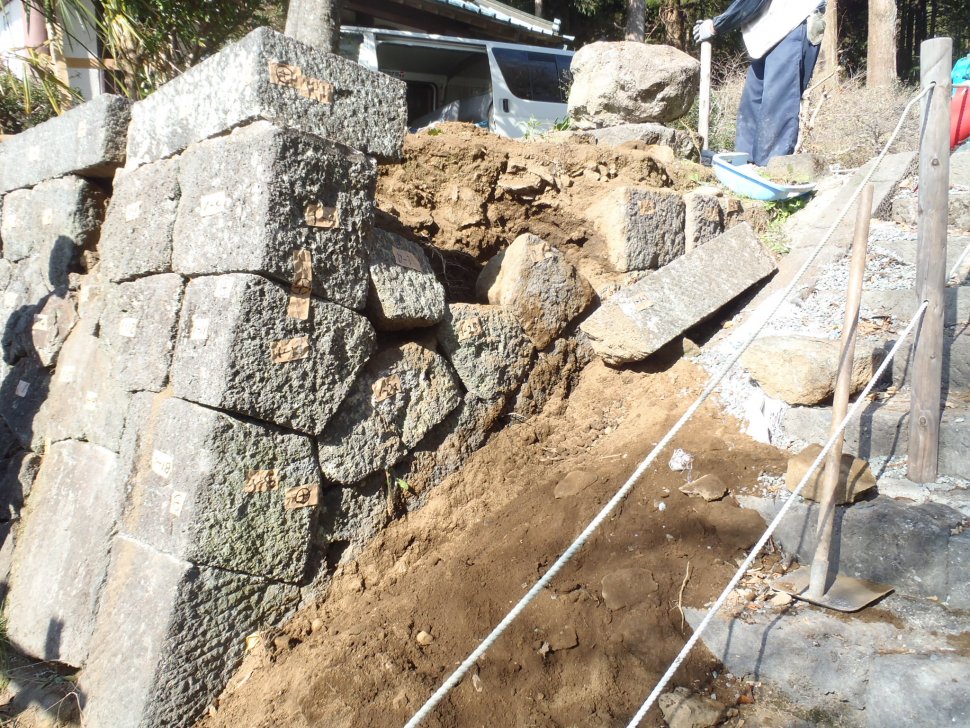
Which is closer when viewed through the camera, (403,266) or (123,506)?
(123,506)

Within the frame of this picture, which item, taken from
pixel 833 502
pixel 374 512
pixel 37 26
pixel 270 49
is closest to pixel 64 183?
pixel 270 49

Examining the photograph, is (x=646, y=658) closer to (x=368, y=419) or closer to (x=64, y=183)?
(x=368, y=419)

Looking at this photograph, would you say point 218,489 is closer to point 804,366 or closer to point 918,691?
point 918,691

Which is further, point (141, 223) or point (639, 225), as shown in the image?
point (639, 225)

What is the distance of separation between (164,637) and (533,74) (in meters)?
8.58

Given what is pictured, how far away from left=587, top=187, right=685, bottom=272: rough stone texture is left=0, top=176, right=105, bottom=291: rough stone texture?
111 inches

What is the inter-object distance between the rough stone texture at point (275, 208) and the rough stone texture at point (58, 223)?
114cm

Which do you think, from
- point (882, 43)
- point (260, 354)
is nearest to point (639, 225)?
point (260, 354)

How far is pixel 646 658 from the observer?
2.40 m

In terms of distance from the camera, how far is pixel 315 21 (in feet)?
14.7

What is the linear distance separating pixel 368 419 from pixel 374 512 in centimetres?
43

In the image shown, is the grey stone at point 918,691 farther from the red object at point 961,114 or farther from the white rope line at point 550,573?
the red object at point 961,114

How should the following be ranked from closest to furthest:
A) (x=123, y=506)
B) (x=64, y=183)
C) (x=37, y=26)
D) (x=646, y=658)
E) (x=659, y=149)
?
(x=646, y=658) < (x=123, y=506) < (x=64, y=183) < (x=659, y=149) < (x=37, y=26)

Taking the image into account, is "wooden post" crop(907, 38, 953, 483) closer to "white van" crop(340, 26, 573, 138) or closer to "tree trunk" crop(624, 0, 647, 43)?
"white van" crop(340, 26, 573, 138)
